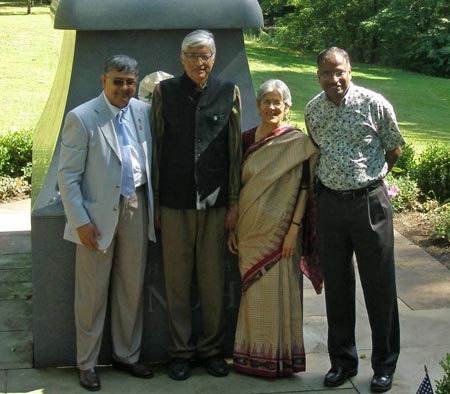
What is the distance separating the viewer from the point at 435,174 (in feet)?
30.0

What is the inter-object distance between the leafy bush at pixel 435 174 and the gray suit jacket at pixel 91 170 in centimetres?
530

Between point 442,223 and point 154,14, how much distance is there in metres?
3.97

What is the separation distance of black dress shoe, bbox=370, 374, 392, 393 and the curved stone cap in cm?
212

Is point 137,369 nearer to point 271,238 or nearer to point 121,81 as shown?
point 271,238

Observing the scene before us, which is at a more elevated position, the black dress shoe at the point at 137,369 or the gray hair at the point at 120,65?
the gray hair at the point at 120,65

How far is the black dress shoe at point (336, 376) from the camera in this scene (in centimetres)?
481

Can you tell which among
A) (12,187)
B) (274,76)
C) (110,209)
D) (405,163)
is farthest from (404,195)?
(274,76)

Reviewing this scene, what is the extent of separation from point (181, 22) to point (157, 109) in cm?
64

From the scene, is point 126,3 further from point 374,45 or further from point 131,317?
point 374,45

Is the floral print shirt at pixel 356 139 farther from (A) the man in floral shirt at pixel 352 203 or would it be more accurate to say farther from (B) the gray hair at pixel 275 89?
(B) the gray hair at pixel 275 89

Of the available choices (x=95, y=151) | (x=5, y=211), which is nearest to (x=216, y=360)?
(x=95, y=151)

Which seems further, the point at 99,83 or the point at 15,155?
the point at 15,155

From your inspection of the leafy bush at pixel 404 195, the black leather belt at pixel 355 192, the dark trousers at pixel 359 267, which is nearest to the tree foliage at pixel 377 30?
the leafy bush at pixel 404 195

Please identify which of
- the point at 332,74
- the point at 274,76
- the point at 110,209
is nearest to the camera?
the point at 332,74
